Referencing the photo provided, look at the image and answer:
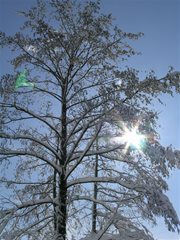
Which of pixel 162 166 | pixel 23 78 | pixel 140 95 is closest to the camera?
pixel 162 166

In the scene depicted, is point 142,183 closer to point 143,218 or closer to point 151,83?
point 143,218

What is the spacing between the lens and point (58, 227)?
1060 cm

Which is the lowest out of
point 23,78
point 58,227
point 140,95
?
point 58,227

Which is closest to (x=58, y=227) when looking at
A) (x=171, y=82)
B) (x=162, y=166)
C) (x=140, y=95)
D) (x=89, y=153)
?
(x=89, y=153)

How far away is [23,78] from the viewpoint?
12.3 m

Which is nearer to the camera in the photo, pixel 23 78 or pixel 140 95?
pixel 140 95

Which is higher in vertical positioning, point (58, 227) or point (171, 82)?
point (171, 82)

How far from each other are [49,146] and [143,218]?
9.86ft

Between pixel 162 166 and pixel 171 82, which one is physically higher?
pixel 171 82

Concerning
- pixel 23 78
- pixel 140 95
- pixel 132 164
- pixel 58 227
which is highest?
pixel 23 78

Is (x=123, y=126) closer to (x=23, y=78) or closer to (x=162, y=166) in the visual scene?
(x=162, y=166)

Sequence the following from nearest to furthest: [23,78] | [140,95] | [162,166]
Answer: [162,166], [140,95], [23,78]

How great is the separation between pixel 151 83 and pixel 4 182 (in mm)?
4576

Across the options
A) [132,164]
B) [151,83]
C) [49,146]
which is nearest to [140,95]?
[151,83]
